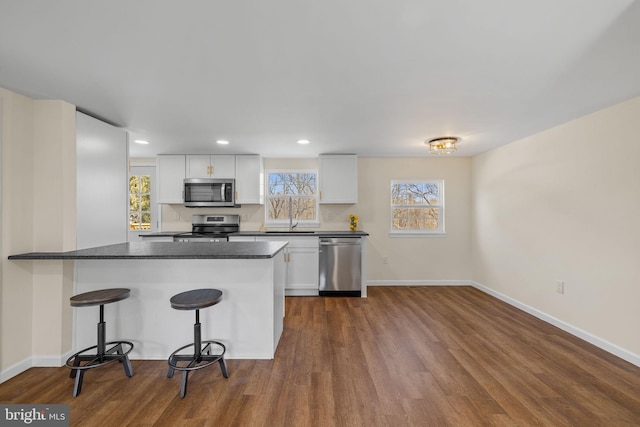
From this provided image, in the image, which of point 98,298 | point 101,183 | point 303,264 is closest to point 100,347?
point 98,298

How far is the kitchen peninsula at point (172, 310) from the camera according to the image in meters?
2.44

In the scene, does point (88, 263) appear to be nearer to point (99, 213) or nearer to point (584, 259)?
point (99, 213)

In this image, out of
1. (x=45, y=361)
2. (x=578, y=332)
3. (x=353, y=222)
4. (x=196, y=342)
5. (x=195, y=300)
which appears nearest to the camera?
(x=195, y=300)

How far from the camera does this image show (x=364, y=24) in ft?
4.56

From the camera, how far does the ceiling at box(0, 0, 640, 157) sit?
4.31 ft

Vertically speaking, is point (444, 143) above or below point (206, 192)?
above

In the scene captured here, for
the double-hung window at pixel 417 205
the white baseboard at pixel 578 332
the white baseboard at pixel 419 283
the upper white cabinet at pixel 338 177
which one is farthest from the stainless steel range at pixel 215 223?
the white baseboard at pixel 578 332

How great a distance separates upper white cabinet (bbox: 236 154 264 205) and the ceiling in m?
1.57

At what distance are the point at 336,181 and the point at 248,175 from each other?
1.47 meters

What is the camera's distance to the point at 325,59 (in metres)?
1.71

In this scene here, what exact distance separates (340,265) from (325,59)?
123 inches

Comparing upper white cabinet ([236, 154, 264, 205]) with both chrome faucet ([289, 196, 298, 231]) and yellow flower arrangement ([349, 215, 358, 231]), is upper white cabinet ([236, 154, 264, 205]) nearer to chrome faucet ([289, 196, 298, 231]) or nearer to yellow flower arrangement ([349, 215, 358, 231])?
chrome faucet ([289, 196, 298, 231])

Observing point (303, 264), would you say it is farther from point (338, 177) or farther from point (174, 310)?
point (174, 310)

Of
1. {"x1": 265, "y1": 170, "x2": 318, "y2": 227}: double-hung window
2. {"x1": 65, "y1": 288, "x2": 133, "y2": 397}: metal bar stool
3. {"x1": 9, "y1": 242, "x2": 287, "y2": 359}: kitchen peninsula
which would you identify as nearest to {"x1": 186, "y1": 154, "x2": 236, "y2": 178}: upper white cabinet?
{"x1": 265, "y1": 170, "x2": 318, "y2": 227}: double-hung window
